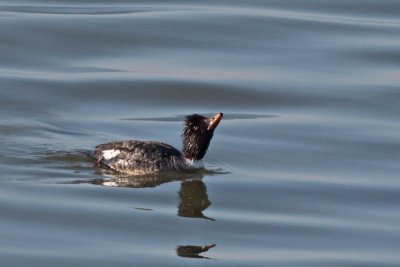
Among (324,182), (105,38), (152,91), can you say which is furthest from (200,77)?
(324,182)

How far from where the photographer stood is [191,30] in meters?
23.1

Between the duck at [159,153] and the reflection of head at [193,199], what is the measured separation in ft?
1.31

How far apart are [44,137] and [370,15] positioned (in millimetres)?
8880

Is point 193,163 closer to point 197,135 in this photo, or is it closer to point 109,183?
point 197,135

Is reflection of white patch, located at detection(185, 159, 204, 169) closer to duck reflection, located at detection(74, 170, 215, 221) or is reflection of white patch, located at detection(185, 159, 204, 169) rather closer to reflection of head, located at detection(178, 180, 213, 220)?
duck reflection, located at detection(74, 170, 215, 221)

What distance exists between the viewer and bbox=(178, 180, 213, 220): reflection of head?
14.9 metres

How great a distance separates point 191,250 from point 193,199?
2089 mm

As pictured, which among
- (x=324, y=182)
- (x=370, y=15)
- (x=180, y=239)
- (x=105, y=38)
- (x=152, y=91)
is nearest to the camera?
(x=180, y=239)

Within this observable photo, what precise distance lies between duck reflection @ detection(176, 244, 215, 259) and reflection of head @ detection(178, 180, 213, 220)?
117 cm

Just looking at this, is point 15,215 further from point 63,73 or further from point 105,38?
point 105,38

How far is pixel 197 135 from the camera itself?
654 inches

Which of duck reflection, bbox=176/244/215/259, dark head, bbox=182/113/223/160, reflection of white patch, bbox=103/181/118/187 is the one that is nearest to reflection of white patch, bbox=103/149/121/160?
reflection of white patch, bbox=103/181/118/187

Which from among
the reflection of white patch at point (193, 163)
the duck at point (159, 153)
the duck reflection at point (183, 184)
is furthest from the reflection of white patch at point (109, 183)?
the reflection of white patch at point (193, 163)

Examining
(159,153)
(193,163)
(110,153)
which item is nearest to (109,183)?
(110,153)
